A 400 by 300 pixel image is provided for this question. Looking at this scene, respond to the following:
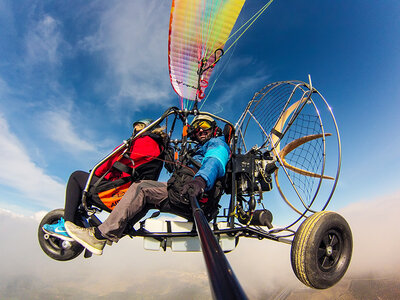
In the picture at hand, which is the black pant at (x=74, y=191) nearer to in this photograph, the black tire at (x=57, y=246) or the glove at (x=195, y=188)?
the black tire at (x=57, y=246)

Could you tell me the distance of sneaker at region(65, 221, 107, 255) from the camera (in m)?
3.02

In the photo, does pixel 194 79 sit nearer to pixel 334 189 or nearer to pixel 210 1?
pixel 210 1

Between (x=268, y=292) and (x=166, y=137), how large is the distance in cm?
20060

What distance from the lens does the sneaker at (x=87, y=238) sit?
9.91 feet

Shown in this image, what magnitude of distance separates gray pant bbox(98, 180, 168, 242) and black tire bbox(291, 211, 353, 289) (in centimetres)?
199

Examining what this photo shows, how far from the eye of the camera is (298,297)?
465 feet

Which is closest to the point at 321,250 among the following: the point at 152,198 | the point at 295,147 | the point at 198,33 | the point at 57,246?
the point at 295,147

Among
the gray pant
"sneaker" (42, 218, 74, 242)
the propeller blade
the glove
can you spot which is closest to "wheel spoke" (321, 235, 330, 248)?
the propeller blade

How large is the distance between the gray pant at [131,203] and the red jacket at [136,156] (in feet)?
1.06

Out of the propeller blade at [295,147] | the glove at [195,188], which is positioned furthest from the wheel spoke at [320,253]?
the glove at [195,188]

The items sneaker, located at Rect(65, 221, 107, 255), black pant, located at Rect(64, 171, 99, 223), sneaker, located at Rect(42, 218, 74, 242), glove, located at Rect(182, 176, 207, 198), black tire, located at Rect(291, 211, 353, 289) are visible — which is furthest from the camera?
sneaker, located at Rect(42, 218, 74, 242)

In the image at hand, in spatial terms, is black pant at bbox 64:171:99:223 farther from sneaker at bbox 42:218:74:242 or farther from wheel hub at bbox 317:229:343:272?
wheel hub at bbox 317:229:343:272

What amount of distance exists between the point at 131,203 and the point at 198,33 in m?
4.94

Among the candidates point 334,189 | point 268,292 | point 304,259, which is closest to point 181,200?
point 304,259
